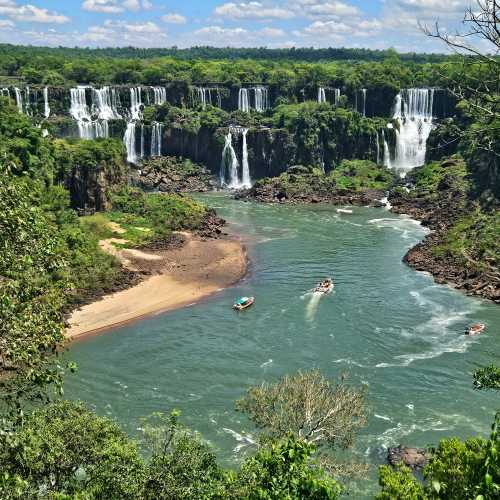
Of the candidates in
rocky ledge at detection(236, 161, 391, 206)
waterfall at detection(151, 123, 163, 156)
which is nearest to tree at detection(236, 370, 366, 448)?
rocky ledge at detection(236, 161, 391, 206)

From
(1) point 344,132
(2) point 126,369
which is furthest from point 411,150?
(2) point 126,369

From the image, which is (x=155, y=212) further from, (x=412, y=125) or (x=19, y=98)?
(x=412, y=125)

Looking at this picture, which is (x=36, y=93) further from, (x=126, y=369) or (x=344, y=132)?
(x=126, y=369)

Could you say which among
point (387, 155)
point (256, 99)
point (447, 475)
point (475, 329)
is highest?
point (256, 99)

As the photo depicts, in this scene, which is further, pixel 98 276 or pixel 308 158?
pixel 308 158

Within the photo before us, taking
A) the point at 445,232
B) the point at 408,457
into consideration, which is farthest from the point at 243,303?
the point at 445,232

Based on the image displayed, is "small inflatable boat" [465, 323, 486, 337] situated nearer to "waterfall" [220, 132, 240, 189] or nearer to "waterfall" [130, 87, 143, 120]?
"waterfall" [220, 132, 240, 189]

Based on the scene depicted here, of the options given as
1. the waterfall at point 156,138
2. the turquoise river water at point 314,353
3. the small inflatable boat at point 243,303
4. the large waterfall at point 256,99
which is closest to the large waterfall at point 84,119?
the waterfall at point 156,138
